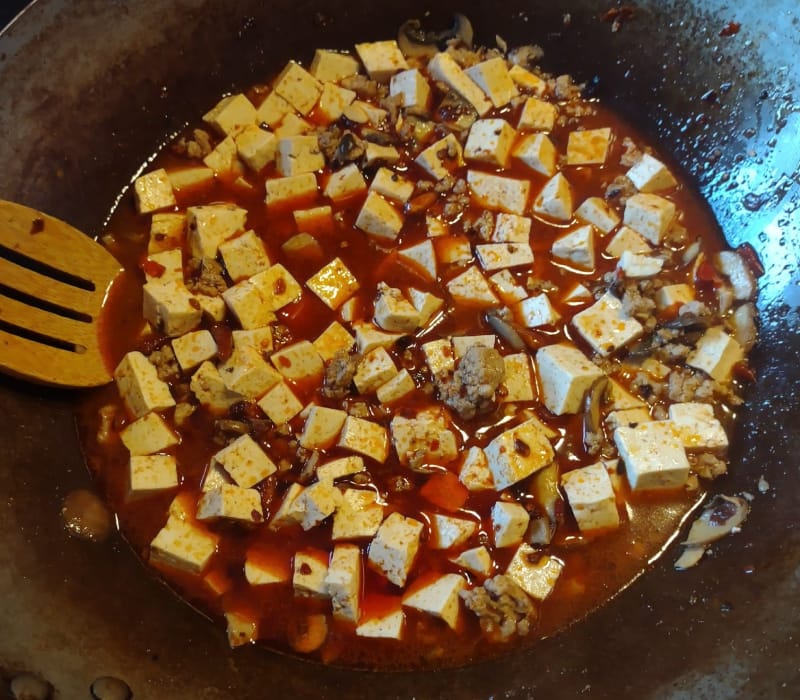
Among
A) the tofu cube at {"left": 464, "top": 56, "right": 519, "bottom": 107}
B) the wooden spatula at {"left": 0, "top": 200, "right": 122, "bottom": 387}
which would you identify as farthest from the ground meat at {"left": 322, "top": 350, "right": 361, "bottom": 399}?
the tofu cube at {"left": 464, "top": 56, "right": 519, "bottom": 107}

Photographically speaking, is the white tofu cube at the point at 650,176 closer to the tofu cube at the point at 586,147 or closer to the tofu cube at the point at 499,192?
the tofu cube at the point at 586,147

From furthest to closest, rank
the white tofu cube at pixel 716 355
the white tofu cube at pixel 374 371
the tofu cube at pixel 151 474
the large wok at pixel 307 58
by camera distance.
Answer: the white tofu cube at pixel 716 355 < the white tofu cube at pixel 374 371 < the tofu cube at pixel 151 474 < the large wok at pixel 307 58

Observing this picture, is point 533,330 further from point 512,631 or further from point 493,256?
point 512,631

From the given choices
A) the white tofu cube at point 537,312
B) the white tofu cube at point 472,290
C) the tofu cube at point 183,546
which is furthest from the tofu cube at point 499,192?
the tofu cube at point 183,546

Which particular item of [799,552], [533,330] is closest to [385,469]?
[533,330]

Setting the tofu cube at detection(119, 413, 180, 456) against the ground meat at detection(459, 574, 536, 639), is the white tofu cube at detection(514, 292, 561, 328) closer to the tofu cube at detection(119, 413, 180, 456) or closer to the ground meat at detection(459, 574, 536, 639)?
the ground meat at detection(459, 574, 536, 639)
